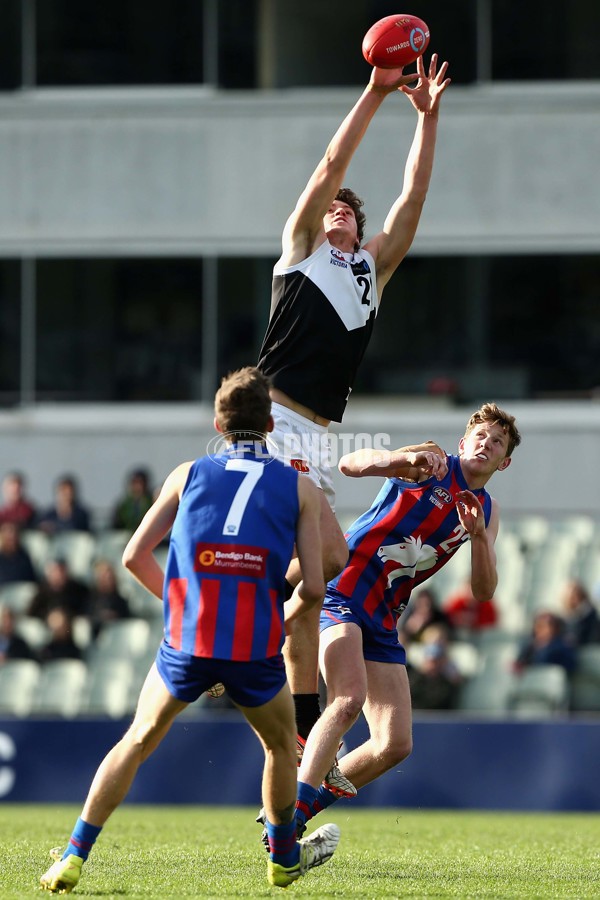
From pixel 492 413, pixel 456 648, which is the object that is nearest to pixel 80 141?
pixel 456 648

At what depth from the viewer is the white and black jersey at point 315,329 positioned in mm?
6555

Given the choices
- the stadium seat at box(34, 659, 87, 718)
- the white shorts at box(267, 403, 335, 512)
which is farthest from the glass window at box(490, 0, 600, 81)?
the white shorts at box(267, 403, 335, 512)

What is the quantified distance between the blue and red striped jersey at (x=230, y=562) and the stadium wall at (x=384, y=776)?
21.7 feet

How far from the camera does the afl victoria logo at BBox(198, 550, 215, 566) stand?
18.0 ft

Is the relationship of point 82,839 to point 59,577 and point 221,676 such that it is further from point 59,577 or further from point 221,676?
point 59,577

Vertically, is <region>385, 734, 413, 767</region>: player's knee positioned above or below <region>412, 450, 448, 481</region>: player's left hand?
below

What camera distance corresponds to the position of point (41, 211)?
1752 centimetres

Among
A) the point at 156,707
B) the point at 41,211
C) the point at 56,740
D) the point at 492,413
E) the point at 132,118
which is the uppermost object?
the point at 132,118

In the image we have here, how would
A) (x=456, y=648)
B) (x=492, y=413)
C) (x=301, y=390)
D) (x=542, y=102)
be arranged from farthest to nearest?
(x=542, y=102) → (x=456, y=648) → (x=492, y=413) → (x=301, y=390)

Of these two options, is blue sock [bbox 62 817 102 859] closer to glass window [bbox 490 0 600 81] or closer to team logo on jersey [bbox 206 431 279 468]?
team logo on jersey [bbox 206 431 279 468]

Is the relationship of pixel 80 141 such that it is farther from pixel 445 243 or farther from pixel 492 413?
pixel 492 413

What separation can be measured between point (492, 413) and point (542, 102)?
10.6 metres

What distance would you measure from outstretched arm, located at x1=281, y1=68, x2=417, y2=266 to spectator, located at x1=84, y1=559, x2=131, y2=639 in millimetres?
7764

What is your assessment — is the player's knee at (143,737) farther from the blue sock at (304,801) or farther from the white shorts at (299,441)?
the white shorts at (299,441)
